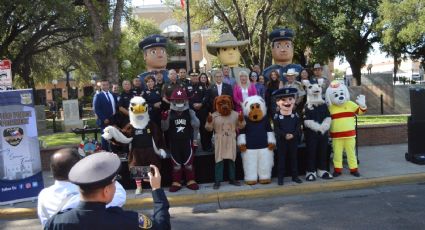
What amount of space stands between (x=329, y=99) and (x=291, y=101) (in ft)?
2.75

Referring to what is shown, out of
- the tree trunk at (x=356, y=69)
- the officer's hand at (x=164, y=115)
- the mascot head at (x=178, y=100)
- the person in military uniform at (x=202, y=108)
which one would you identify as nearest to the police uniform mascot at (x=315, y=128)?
the person in military uniform at (x=202, y=108)

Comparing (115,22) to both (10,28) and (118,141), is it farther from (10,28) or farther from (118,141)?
(10,28)

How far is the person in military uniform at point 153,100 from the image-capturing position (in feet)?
27.9

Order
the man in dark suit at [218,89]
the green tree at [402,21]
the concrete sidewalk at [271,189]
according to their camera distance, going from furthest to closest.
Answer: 1. the green tree at [402,21]
2. the man in dark suit at [218,89]
3. the concrete sidewalk at [271,189]

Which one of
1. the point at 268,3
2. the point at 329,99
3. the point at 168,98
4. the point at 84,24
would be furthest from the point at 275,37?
the point at 84,24

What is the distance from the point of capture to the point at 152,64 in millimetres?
9789

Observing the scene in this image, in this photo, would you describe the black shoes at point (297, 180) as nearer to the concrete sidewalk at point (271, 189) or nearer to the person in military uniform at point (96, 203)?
the concrete sidewalk at point (271, 189)

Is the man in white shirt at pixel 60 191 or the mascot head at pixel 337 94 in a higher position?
the mascot head at pixel 337 94

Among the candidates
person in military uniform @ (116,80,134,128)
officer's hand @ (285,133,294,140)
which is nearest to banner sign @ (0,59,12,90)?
person in military uniform @ (116,80,134,128)

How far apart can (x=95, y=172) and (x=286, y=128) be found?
5754 mm

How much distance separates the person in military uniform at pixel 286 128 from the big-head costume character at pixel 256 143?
0.16 m

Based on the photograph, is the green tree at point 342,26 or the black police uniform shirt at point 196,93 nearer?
the black police uniform shirt at point 196,93

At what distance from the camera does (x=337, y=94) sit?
26.0 feet

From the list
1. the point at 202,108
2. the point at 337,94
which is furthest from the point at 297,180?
the point at 202,108
